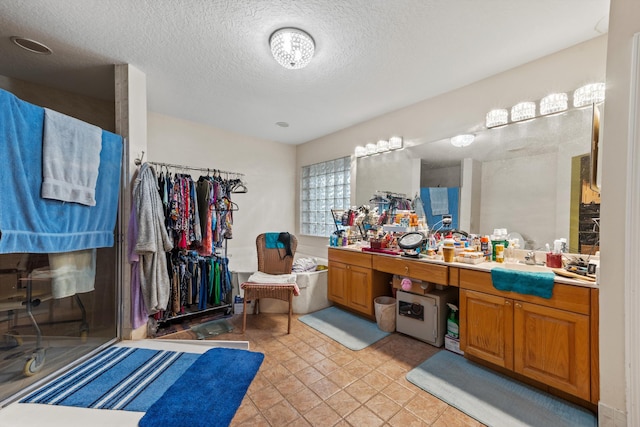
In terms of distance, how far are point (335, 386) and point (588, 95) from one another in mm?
2867

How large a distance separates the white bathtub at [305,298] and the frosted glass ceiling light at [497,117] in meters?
2.44

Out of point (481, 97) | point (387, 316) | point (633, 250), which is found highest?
point (481, 97)

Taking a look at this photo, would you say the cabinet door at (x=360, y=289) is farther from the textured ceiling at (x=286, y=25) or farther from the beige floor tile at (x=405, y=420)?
the textured ceiling at (x=286, y=25)

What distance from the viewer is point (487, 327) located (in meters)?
1.88

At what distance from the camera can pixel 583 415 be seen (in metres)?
1.49

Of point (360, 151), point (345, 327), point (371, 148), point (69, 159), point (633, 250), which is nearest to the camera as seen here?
point (633, 250)

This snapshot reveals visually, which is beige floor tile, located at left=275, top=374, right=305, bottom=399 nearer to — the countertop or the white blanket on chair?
the white blanket on chair

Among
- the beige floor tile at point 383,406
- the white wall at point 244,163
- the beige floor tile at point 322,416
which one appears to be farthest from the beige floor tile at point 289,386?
the white wall at point 244,163

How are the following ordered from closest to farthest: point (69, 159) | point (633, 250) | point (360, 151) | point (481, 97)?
point (633, 250)
point (69, 159)
point (481, 97)
point (360, 151)

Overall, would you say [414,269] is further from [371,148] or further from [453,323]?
[371,148]

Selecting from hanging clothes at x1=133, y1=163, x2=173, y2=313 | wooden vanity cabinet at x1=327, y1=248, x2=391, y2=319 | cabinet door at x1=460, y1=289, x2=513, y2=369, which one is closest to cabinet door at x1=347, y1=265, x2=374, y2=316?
wooden vanity cabinet at x1=327, y1=248, x2=391, y2=319

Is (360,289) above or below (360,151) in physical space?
below

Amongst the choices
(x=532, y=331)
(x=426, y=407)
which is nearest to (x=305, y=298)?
(x=426, y=407)

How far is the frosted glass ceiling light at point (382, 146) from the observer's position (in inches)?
128
